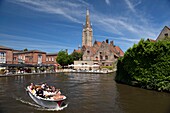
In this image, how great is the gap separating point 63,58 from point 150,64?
163ft

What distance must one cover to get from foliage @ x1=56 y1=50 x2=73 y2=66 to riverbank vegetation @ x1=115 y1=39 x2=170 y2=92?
44606 mm

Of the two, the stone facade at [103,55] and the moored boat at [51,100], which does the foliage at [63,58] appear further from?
the moored boat at [51,100]

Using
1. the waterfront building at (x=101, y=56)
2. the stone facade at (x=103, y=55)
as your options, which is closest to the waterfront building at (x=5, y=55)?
the waterfront building at (x=101, y=56)

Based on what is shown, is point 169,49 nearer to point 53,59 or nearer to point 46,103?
point 46,103

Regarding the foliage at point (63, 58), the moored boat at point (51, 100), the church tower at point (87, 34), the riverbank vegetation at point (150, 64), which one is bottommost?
the moored boat at point (51, 100)

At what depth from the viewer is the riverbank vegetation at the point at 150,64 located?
19.1 metres

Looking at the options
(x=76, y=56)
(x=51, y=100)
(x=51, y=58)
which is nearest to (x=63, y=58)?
(x=76, y=56)

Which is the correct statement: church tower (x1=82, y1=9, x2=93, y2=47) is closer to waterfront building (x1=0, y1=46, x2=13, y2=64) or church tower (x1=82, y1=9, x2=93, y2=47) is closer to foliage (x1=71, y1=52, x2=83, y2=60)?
foliage (x1=71, y1=52, x2=83, y2=60)

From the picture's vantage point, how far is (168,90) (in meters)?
18.9

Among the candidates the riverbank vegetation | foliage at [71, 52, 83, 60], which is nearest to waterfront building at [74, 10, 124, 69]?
foliage at [71, 52, 83, 60]

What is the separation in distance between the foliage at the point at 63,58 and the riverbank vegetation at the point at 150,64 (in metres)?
44.6

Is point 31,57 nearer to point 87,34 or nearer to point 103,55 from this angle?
point 103,55

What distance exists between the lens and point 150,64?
20.8m

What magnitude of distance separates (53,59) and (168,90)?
65.0m
